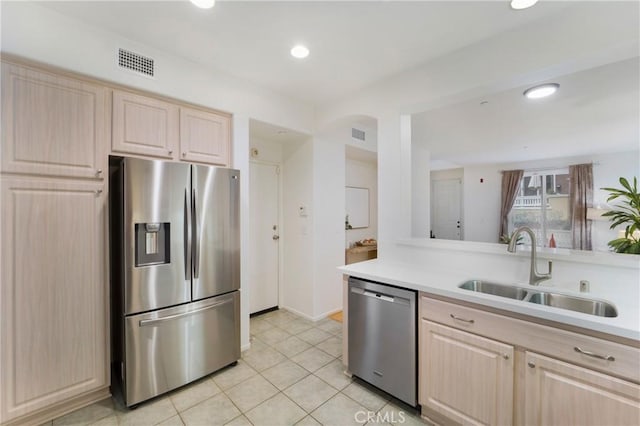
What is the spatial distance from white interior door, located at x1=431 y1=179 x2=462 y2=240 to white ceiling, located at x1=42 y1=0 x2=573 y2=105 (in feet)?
19.4

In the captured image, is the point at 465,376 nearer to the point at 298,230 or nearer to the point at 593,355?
the point at 593,355

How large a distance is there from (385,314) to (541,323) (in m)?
0.88

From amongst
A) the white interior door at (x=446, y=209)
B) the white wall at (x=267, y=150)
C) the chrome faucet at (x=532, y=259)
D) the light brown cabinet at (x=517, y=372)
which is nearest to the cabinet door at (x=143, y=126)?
the white wall at (x=267, y=150)

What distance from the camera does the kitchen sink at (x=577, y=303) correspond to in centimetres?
150

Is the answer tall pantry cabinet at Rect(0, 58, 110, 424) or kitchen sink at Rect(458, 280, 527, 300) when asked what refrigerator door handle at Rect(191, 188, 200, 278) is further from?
kitchen sink at Rect(458, 280, 527, 300)

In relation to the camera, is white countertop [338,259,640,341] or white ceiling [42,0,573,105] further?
white ceiling [42,0,573,105]

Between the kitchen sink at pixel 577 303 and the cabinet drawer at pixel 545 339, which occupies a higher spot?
the kitchen sink at pixel 577 303

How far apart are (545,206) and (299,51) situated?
6784mm

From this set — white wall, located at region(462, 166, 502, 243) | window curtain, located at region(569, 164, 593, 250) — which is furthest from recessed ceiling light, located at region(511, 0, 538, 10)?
white wall, located at region(462, 166, 502, 243)

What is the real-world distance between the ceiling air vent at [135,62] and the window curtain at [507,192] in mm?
7409

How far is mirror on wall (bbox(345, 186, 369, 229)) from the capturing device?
4.48 m

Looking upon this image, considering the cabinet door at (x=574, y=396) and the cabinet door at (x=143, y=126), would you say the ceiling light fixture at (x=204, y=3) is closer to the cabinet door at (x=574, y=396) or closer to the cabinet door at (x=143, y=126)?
the cabinet door at (x=143, y=126)

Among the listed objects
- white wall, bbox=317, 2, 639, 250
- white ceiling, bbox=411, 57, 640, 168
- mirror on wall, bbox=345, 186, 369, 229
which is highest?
white ceiling, bbox=411, 57, 640, 168

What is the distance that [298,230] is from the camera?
3500 millimetres
